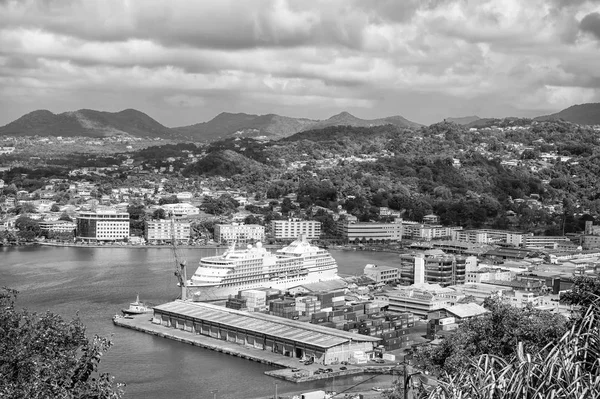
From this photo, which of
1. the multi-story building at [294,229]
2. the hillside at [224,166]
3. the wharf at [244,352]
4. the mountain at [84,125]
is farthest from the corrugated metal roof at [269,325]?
the mountain at [84,125]

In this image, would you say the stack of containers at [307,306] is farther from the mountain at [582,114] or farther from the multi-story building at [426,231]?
the mountain at [582,114]

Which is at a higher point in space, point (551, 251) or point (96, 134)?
point (96, 134)

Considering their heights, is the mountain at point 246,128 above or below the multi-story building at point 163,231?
above

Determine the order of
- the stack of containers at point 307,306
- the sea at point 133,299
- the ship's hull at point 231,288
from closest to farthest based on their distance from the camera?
the sea at point 133,299 < the stack of containers at point 307,306 < the ship's hull at point 231,288

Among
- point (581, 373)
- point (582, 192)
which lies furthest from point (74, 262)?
point (582, 192)

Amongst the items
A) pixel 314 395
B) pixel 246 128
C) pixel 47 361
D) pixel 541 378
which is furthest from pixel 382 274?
pixel 246 128

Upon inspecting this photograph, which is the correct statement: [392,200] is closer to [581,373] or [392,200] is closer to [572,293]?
[572,293]

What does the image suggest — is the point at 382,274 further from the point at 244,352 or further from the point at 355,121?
the point at 355,121
